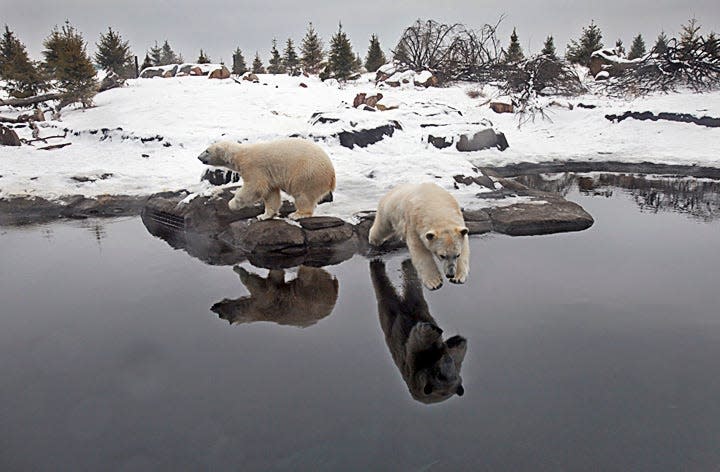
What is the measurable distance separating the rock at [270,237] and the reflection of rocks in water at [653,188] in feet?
17.9

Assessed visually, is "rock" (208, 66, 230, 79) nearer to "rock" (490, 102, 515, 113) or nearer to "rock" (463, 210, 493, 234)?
"rock" (490, 102, 515, 113)

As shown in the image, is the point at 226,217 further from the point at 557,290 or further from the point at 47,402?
the point at 557,290

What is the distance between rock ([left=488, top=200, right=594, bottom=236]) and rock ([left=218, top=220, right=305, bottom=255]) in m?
2.64

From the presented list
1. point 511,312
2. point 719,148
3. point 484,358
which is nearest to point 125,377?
point 484,358

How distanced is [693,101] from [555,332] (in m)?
14.9

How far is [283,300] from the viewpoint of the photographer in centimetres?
453

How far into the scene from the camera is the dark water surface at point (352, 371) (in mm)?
2641

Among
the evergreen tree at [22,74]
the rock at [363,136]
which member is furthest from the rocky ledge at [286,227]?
the evergreen tree at [22,74]

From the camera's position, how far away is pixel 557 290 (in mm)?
4488

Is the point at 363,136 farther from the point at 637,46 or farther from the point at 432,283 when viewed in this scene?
the point at 637,46

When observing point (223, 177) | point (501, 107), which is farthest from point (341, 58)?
point (223, 177)

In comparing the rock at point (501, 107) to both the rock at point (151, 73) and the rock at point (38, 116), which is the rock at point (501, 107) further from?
the rock at point (151, 73)

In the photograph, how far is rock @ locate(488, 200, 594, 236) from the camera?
6398 millimetres

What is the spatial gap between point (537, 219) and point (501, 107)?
11772mm
